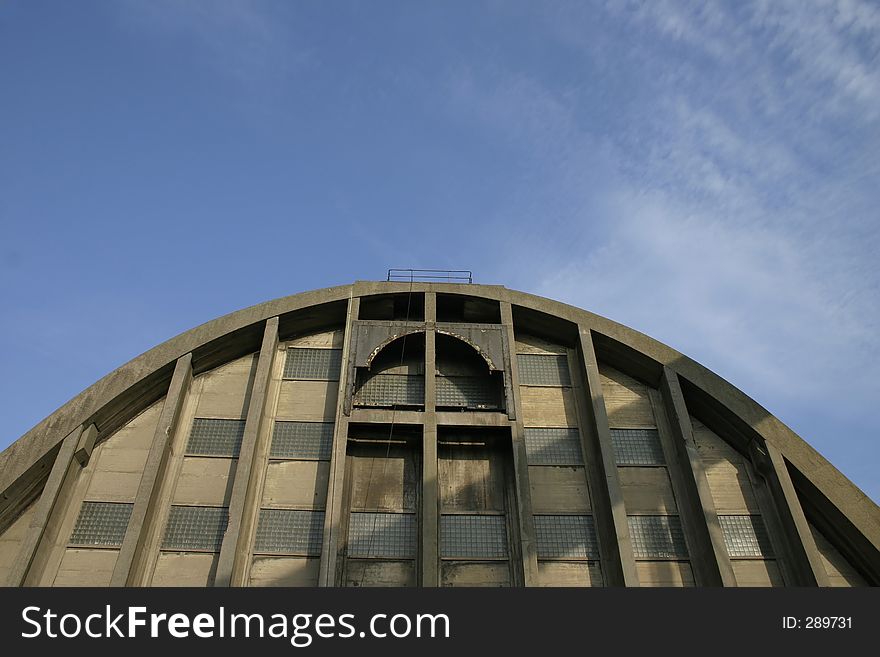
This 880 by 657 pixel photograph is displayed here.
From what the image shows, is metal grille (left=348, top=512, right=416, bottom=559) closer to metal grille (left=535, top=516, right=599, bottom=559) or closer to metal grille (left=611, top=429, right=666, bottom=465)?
metal grille (left=535, top=516, right=599, bottom=559)

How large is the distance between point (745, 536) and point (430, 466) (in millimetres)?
7488

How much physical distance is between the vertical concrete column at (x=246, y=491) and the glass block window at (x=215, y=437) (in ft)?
1.91

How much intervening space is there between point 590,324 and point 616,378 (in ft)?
5.33

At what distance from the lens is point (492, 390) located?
19.3 meters

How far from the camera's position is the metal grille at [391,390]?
19.0 metres

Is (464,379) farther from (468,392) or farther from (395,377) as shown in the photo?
(395,377)

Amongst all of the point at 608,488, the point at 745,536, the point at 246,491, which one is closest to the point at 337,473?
the point at 246,491

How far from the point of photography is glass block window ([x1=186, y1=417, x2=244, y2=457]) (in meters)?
18.1

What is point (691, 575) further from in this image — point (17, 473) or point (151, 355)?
point (17, 473)

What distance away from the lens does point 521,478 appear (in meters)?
17.1

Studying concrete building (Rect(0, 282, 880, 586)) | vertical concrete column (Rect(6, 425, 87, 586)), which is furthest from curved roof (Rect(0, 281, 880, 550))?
vertical concrete column (Rect(6, 425, 87, 586))

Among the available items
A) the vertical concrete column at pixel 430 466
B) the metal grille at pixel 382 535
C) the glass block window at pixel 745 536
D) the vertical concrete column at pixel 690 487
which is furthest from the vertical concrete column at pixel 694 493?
the metal grille at pixel 382 535
